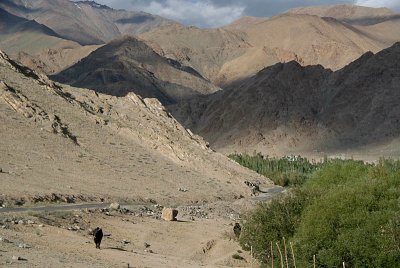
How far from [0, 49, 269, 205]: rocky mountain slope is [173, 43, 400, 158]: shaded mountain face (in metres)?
62.3

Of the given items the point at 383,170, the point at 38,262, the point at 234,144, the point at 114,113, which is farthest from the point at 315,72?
the point at 38,262

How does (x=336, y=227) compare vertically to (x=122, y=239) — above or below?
below

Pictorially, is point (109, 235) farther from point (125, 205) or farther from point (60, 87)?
point (60, 87)

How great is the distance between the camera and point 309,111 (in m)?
146

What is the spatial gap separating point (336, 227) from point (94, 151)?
33568 mm

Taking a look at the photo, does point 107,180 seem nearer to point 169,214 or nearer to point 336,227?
point 169,214

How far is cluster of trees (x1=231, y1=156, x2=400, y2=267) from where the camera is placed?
27750 mm

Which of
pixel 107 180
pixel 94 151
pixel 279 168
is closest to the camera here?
pixel 107 180

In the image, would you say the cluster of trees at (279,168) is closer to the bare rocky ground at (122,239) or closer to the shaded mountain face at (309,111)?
the shaded mountain face at (309,111)

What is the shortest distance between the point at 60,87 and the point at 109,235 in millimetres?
37483

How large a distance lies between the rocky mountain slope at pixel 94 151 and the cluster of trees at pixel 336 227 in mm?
16668

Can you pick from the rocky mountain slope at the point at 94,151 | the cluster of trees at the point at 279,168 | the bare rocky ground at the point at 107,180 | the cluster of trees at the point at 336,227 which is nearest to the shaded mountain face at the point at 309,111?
the cluster of trees at the point at 279,168

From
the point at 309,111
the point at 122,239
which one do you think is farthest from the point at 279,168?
the point at 122,239

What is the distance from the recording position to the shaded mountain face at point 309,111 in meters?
134
